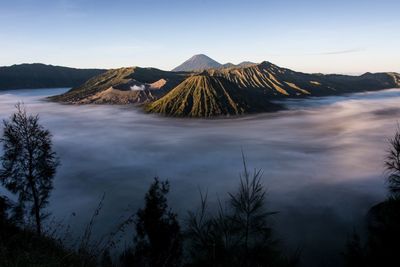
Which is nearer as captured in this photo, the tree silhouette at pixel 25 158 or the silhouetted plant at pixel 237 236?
the silhouetted plant at pixel 237 236

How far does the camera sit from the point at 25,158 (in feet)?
112

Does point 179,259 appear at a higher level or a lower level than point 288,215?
higher

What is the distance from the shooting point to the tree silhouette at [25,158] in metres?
33.6

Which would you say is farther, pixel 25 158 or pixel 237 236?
pixel 25 158

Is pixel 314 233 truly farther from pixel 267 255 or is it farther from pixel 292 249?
pixel 267 255

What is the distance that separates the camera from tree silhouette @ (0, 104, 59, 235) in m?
33.6

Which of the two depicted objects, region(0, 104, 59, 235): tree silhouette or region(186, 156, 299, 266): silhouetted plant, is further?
region(0, 104, 59, 235): tree silhouette

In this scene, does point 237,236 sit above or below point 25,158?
below

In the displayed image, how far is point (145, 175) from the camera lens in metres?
124

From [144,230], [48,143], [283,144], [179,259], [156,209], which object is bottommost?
[283,144]

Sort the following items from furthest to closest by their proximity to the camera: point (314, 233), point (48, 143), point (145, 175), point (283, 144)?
point (283, 144)
point (145, 175)
point (314, 233)
point (48, 143)

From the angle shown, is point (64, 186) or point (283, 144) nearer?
point (64, 186)

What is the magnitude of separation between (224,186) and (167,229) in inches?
2923

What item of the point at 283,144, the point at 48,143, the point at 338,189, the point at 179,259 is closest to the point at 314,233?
the point at 179,259
